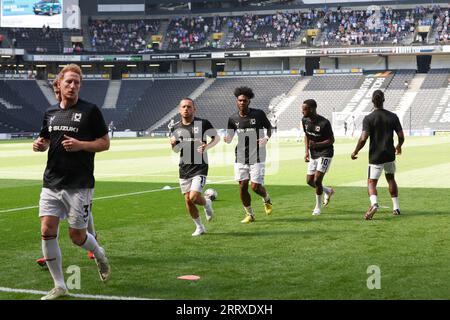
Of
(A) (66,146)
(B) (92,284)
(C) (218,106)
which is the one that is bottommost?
(C) (218,106)

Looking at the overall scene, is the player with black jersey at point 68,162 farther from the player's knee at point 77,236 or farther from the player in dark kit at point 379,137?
the player in dark kit at point 379,137

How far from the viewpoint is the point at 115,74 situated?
92312mm

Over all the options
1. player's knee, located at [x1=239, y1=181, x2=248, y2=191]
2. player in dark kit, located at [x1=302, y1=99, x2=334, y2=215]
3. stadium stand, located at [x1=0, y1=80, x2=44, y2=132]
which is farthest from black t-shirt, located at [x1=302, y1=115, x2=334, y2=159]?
stadium stand, located at [x1=0, y1=80, x2=44, y2=132]

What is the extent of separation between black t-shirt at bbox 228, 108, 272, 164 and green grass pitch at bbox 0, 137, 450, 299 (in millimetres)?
1223

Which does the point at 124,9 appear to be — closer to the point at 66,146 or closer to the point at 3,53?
the point at 3,53

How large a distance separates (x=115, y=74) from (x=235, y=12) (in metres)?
16.9

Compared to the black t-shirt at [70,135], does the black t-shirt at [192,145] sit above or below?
below

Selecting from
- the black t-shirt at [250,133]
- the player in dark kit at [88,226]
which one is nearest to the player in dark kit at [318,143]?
the black t-shirt at [250,133]

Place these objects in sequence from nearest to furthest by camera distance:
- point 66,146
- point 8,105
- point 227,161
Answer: point 66,146 → point 227,161 → point 8,105

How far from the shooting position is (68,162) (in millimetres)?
7879

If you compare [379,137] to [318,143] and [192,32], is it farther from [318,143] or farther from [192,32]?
[192,32]

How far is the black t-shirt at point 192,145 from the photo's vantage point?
477 inches
